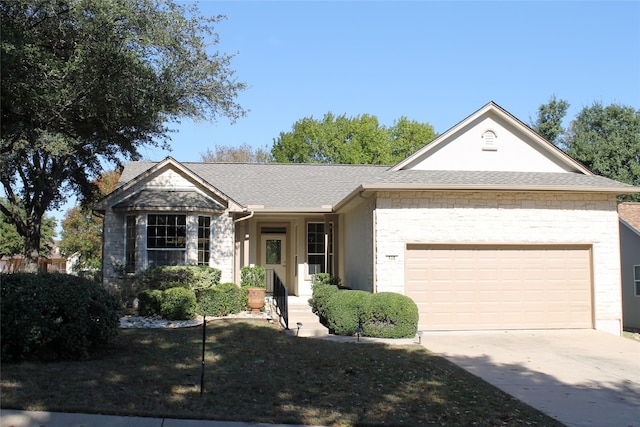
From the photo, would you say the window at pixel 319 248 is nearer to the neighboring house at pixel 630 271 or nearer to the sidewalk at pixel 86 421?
the neighboring house at pixel 630 271

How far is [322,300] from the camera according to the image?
587 inches

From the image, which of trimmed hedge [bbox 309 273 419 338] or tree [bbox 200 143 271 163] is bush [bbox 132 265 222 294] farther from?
tree [bbox 200 143 271 163]

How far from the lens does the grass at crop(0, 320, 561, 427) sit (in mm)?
6402

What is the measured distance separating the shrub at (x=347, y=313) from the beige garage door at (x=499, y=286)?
5.42 ft

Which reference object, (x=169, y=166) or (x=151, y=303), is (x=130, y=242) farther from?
(x=151, y=303)

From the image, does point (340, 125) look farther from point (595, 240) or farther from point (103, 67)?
point (103, 67)

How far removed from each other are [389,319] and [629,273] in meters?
12.4

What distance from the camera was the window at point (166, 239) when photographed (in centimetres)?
1673

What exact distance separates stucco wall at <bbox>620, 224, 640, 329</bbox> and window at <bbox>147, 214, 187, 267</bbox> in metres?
15.5

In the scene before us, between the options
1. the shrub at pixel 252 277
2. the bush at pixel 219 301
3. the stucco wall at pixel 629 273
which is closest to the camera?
the bush at pixel 219 301

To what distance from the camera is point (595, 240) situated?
46.5 ft

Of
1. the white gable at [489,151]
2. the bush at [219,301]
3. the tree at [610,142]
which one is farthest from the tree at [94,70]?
the tree at [610,142]

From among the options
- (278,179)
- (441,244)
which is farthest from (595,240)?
(278,179)

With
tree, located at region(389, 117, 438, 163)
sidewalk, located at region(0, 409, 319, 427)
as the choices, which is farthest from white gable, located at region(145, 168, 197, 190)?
tree, located at region(389, 117, 438, 163)
